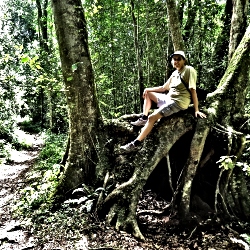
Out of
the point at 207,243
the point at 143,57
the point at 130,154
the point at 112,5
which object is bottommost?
the point at 207,243

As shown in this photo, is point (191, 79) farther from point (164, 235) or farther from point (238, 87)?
→ point (164, 235)

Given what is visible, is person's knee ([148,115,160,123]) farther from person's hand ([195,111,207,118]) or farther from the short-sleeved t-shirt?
person's hand ([195,111,207,118])

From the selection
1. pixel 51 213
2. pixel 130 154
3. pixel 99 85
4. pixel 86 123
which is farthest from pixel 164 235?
pixel 99 85

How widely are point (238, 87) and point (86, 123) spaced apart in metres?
3.65

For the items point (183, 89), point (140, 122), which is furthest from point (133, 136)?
point (183, 89)

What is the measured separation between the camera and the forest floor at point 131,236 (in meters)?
4.68

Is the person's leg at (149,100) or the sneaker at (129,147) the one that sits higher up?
the person's leg at (149,100)

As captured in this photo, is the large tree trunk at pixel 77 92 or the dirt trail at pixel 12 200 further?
the large tree trunk at pixel 77 92

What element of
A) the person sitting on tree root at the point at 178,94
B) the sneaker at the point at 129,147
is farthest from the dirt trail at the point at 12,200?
the person sitting on tree root at the point at 178,94

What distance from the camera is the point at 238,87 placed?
6.15m

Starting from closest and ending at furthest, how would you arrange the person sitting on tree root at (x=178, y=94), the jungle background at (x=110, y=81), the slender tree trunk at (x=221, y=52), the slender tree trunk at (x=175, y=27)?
the jungle background at (x=110, y=81)
the person sitting on tree root at (x=178, y=94)
the slender tree trunk at (x=175, y=27)
the slender tree trunk at (x=221, y=52)

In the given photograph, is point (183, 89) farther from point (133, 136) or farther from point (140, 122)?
point (133, 136)

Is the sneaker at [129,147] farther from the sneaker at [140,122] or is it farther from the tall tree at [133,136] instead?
the sneaker at [140,122]

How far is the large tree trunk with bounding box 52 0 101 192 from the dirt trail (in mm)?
1341
